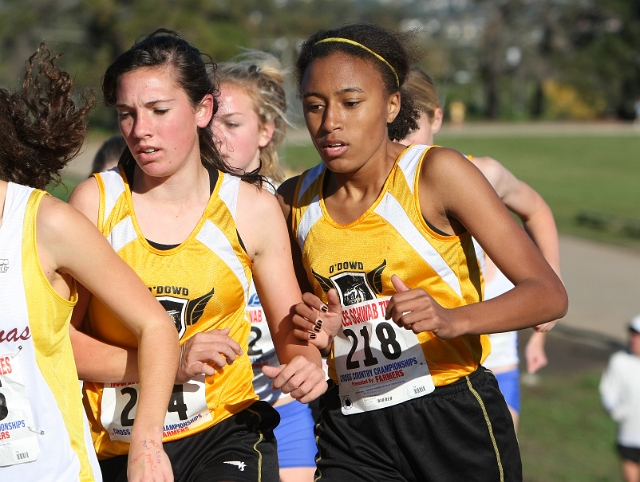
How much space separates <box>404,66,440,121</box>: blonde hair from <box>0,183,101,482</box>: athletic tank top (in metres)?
2.08

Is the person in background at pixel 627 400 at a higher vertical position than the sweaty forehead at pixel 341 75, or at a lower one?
lower

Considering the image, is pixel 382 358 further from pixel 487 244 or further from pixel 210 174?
pixel 210 174

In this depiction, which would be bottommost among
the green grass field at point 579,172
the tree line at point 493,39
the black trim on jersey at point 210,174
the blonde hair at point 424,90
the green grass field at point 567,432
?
the green grass field at point 567,432

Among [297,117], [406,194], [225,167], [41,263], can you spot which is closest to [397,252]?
[406,194]

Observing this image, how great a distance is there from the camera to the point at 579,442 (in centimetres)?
654

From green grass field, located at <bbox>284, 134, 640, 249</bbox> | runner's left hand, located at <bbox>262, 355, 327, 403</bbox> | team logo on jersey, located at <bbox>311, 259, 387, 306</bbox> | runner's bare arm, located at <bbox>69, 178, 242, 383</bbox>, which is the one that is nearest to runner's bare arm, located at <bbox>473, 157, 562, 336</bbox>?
team logo on jersey, located at <bbox>311, 259, 387, 306</bbox>

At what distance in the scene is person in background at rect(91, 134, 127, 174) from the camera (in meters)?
4.26

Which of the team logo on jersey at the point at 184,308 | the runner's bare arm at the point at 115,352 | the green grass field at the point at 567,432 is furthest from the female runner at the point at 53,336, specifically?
the green grass field at the point at 567,432

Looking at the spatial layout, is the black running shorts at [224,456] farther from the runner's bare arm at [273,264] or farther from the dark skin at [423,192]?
the dark skin at [423,192]

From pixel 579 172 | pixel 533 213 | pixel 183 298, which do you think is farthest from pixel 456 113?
pixel 183 298

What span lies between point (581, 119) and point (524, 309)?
61388 millimetres

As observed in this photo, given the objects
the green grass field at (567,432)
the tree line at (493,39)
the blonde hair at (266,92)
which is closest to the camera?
the blonde hair at (266,92)

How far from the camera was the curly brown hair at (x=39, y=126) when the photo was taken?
8.73 feet

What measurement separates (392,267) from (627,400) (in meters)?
3.29
